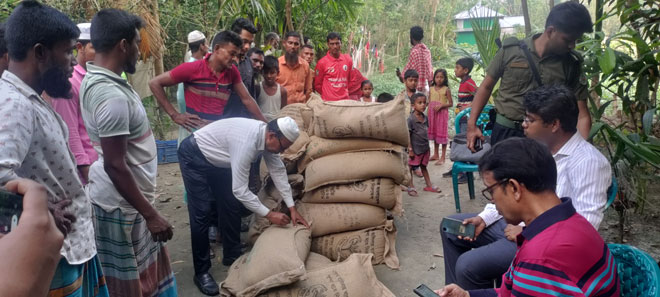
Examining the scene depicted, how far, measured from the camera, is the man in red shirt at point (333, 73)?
Answer: 5.68 m

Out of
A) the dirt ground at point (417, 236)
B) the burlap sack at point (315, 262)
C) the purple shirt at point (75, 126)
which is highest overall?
the purple shirt at point (75, 126)

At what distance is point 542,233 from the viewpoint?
57.3 inches

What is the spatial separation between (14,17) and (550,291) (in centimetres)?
182

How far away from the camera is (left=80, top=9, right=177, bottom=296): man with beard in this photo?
1.97 meters

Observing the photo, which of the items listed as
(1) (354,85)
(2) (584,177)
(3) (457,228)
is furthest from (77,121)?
(1) (354,85)

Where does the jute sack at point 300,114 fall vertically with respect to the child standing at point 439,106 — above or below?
above

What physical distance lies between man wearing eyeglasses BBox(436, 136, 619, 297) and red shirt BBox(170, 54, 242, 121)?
244 cm

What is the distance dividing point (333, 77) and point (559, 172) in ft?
12.4

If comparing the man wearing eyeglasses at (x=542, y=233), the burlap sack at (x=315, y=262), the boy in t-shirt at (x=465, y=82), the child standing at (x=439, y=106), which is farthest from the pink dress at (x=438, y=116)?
the man wearing eyeglasses at (x=542, y=233)

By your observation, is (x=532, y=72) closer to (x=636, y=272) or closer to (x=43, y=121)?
(x=636, y=272)

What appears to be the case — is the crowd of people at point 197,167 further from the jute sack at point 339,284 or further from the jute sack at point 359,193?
the jute sack at point 339,284

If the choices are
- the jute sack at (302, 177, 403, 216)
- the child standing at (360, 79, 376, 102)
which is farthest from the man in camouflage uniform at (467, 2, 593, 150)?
the child standing at (360, 79, 376, 102)

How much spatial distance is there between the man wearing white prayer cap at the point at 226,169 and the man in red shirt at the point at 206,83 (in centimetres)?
44

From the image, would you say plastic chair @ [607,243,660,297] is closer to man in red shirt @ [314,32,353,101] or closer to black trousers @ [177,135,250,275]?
black trousers @ [177,135,250,275]
